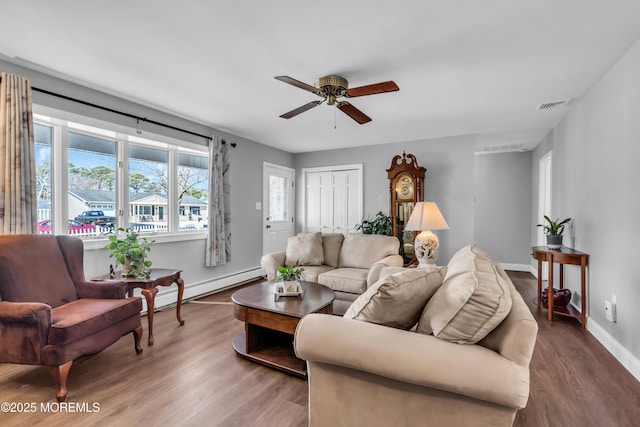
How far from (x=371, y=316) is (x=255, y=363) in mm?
1398

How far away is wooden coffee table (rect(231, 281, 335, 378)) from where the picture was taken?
2.20m

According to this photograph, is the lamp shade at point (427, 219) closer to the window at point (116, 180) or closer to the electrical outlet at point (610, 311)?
the electrical outlet at point (610, 311)

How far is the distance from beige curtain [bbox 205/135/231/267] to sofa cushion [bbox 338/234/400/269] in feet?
5.73

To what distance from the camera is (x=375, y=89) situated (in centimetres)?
238

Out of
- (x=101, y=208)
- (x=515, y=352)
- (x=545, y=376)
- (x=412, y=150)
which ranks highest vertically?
(x=412, y=150)

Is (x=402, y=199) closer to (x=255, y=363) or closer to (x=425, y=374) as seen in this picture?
(x=255, y=363)

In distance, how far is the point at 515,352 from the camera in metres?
1.12

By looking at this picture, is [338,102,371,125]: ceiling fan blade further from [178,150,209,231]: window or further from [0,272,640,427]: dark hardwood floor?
[178,150,209,231]: window

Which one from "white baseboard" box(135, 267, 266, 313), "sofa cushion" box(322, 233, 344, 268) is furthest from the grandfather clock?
"white baseboard" box(135, 267, 266, 313)

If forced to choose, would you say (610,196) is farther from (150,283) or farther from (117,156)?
(117,156)

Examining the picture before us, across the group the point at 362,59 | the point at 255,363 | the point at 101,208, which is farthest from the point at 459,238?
the point at 101,208

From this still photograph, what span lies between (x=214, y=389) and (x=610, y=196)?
3478 mm

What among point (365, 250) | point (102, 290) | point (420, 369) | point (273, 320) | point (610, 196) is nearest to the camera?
point (420, 369)

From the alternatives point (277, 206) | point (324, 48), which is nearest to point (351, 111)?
point (324, 48)
